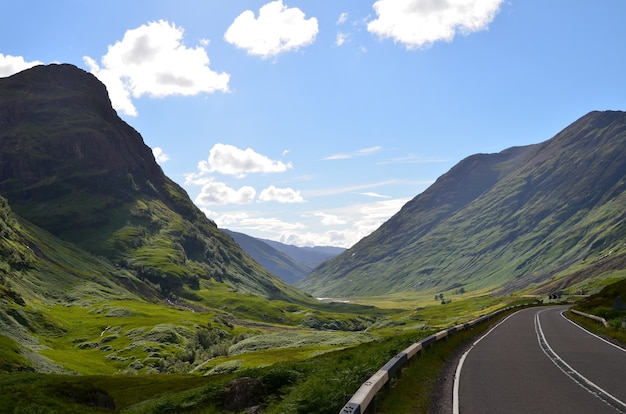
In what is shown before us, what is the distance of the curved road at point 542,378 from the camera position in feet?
50.6

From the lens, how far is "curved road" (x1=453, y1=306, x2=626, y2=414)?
15.4 metres

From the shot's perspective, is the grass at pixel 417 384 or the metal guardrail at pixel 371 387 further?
the grass at pixel 417 384

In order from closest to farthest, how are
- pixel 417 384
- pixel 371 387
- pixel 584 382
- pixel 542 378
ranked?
pixel 371 387 < pixel 417 384 < pixel 584 382 < pixel 542 378

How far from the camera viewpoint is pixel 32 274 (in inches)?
6540

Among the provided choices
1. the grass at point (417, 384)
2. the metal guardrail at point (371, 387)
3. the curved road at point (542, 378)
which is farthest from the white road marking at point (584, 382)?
the metal guardrail at point (371, 387)

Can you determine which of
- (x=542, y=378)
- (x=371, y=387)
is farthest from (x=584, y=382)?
(x=371, y=387)

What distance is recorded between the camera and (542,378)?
20.2m

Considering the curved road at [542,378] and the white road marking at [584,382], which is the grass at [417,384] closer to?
the curved road at [542,378]

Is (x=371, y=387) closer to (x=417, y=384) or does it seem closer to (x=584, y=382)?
(x=417, y=384)

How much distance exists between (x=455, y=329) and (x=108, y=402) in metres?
29.3

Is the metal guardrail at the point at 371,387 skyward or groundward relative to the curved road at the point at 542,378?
skyward

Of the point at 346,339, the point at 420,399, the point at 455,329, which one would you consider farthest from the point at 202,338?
the point at 420,399

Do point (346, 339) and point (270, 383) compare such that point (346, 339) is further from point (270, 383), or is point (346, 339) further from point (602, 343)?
point (270, 383)

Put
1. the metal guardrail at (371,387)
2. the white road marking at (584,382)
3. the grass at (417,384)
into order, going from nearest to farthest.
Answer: the metal guardrail at (371,387) → the grass at (417,384) → the white road marking at (584,382)
